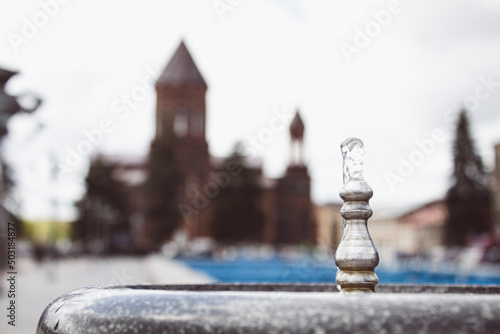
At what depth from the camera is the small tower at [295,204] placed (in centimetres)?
9819

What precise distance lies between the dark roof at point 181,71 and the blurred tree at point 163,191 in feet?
31.6

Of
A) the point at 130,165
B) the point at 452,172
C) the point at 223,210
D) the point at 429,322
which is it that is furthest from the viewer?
the point at 130,165

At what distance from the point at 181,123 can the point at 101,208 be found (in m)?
16.3

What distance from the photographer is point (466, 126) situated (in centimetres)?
6241

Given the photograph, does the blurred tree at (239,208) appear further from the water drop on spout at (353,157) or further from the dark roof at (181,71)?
the water drop on spout at (353,157)

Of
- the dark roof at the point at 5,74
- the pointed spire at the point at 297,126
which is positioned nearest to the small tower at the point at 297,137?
the pointed spire at the point at 297,126

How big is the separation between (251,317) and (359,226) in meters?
0.58

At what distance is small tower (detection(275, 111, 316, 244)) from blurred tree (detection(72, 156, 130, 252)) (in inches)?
1117

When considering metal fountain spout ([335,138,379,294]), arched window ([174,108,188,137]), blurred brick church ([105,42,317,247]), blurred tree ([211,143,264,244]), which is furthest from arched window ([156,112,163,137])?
metal fountain spout ([335,138,379,294])

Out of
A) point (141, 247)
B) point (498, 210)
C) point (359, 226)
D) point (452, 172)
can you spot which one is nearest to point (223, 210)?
point (141, 247)

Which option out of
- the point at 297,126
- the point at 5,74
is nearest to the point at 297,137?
the point at 297,126

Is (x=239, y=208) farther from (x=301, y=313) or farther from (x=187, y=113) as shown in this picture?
(x=301, y=313)

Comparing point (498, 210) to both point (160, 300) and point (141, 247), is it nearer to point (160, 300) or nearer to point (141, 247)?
point (141, 247)

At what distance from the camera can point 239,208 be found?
70.9m
